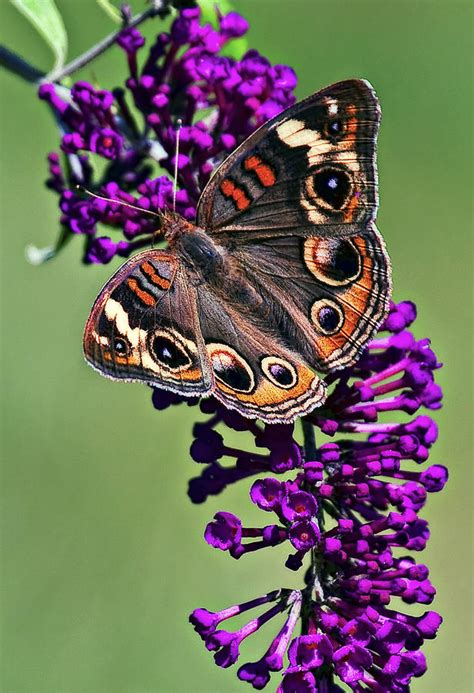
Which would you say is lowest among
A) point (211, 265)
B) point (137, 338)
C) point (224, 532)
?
point (224, 532)

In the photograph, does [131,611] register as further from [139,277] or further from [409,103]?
[409,103]

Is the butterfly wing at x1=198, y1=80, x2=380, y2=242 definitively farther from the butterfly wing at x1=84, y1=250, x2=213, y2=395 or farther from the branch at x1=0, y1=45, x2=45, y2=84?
the branch at x1=0, y1=45, x2=45, y2=84

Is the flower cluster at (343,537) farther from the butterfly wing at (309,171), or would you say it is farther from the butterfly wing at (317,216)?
the butterfly wing at (309,171)

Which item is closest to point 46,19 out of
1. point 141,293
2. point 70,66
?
point 70,66

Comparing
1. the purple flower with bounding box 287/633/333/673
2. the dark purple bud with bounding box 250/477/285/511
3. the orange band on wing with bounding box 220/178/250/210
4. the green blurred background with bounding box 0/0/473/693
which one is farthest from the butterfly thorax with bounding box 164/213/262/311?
the green blurred background with bounding box 0/0/473/693

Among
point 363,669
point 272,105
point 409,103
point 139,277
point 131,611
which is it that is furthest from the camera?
point 409,103

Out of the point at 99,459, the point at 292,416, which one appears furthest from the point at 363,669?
the point at 99,459

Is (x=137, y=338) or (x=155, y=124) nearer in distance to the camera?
(x=137, y=338)

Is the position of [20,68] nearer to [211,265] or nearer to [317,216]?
[211,265]
